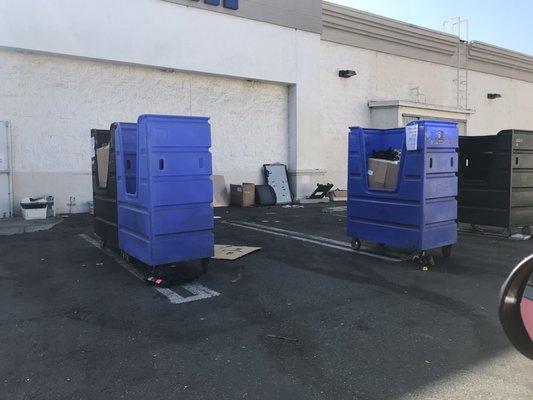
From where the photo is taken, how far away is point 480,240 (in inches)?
339

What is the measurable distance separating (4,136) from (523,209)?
11.7m

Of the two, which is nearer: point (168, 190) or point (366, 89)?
point (168, 190)

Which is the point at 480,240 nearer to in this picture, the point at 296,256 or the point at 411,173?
the point at 411,173

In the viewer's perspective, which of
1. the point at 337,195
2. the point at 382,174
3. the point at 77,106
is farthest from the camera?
the point at 337,195

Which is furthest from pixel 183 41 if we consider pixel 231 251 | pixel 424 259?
pixel 424 259

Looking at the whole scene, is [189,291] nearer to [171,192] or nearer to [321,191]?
[171,192]

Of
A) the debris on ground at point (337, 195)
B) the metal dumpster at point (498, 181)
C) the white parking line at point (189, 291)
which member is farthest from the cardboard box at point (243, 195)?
the white parking line at point (189, 291)

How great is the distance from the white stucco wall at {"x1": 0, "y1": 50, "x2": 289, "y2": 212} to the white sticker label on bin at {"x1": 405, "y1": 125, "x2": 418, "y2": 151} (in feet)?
29.4

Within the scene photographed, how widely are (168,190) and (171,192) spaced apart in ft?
0.15

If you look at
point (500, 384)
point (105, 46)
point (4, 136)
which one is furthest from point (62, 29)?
point (500, 384)

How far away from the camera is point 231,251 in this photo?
7.46 meters

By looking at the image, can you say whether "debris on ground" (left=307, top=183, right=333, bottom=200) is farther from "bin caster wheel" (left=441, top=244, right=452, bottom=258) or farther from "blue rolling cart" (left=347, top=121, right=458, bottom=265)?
"bin caster wheel" (left=441, top=244, right=452, bottom=258)

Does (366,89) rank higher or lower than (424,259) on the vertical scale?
higher

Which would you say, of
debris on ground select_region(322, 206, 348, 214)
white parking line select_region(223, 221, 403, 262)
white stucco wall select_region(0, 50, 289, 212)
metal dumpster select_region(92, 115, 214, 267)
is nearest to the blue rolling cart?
white parking line select_region(223, 221, 403, 262)
